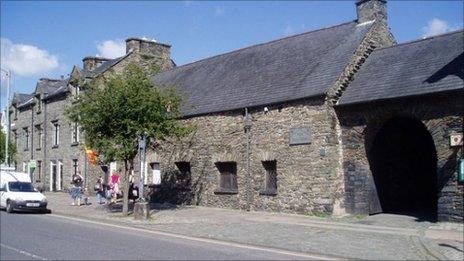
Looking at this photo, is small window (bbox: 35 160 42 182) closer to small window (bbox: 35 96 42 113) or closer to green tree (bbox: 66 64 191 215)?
small window (bbox: 35 96 42 113)

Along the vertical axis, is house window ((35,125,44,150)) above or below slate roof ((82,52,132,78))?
below

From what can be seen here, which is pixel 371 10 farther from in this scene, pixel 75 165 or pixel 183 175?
pixel 75 165

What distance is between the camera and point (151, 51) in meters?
36.7

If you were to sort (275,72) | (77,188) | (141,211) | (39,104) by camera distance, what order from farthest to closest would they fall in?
1. (39,104)
2. (77,188)
3. (275,72)
4. (141,211)

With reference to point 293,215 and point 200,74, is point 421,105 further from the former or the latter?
point 200,74

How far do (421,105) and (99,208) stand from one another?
1486 centimetres

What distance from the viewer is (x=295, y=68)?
69.3 ft

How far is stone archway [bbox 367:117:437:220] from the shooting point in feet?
62.7

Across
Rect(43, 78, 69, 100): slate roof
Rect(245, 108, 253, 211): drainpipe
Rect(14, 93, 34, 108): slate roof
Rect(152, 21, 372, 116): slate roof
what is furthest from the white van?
Rect(14, 93, 34, 108): slate roof

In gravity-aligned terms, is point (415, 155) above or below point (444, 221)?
above

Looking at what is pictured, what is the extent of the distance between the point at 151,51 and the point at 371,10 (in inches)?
786

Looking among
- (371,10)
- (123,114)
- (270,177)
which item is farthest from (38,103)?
(371,10)

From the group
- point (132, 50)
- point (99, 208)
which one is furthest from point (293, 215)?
point (132, 50)

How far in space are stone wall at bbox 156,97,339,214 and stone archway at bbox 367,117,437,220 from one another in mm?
2160
